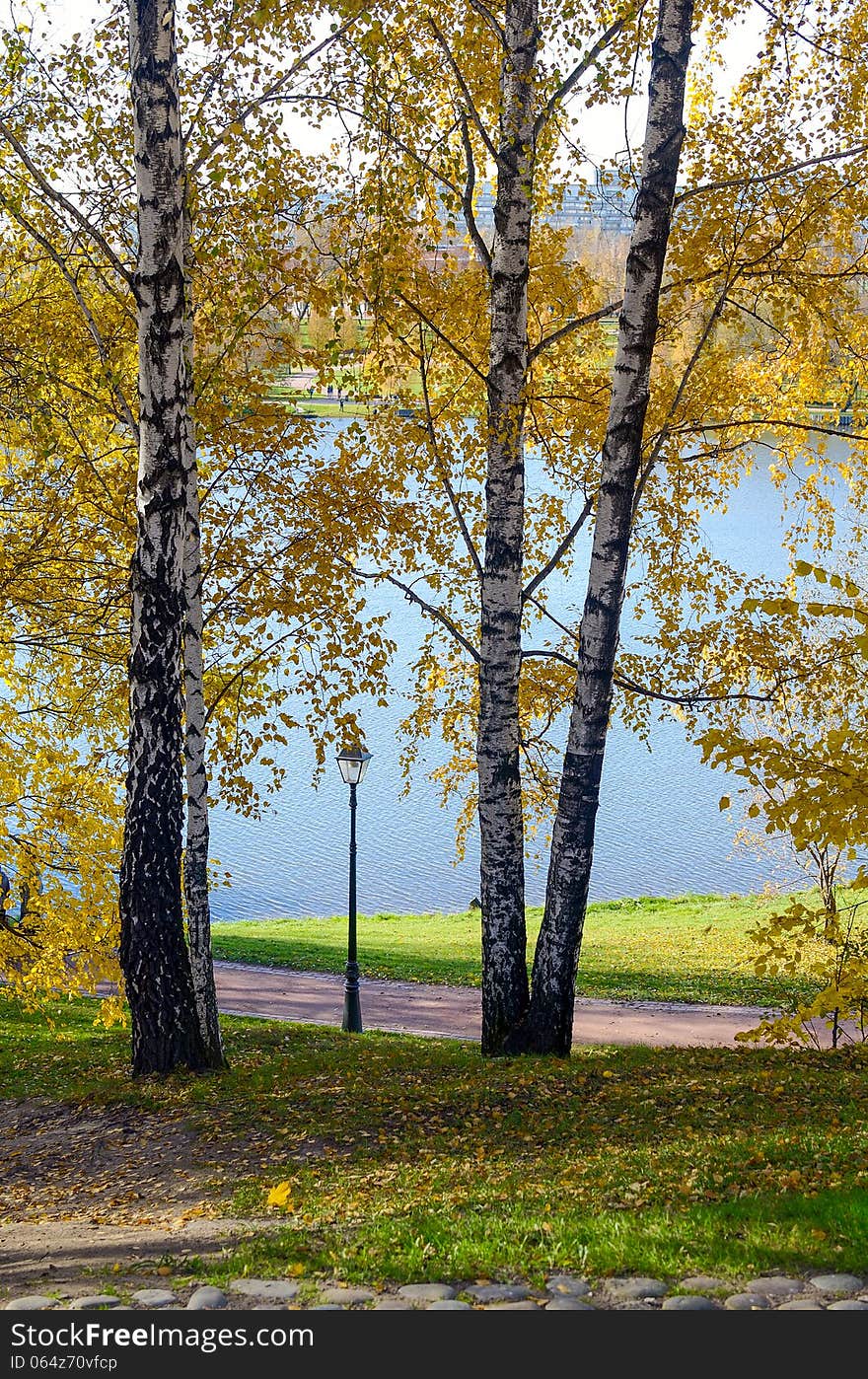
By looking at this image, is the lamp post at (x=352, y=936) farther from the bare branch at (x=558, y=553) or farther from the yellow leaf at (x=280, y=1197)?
the yellow leaf at (x=280, y=1197)

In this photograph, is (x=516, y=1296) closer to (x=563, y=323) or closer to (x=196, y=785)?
(x=196, y=785)

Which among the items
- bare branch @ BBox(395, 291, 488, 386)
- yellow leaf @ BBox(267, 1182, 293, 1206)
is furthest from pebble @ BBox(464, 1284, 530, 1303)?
bare branch @ BBox(395, 291, 488, 386)

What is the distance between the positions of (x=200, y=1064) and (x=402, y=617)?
25076 millimetres

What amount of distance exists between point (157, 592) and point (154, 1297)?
14.2 ft

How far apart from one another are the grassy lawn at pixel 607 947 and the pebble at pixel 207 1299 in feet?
36.7

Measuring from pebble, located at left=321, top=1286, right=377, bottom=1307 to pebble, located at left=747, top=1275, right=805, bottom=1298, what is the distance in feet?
3.89

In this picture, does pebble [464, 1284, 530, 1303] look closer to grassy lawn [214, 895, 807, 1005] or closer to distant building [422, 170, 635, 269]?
distant building [422, 170, 635, 269]

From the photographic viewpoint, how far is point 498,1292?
151 inches

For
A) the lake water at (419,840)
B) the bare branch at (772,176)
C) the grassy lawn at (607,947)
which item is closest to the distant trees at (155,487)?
the bare branch at (772,176)

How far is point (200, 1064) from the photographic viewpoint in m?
7.81

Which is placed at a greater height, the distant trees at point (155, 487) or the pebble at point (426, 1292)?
the distant trees at point (155, 487)

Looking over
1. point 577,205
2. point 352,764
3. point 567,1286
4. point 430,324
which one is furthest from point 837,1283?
point 352,764

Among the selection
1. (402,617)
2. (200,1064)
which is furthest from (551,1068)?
(402,617)

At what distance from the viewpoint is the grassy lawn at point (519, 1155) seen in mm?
4133
